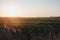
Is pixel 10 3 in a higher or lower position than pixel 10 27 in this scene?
higher

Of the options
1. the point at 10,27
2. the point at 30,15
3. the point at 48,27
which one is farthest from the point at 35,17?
the point at 10,27

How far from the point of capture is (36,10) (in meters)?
1.83

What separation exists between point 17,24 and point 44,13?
0.31 m

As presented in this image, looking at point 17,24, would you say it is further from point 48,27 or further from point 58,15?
point 58,15

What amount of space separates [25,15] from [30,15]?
5 centimetres

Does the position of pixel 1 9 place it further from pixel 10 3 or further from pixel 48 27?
pixel 48 27

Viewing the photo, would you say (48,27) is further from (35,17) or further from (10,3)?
(10,3)

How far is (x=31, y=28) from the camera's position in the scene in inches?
70.9

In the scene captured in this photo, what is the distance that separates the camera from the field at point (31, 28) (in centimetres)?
178

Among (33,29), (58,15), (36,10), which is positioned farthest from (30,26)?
(58,15)

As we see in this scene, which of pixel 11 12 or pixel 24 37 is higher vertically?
pixel 11 12

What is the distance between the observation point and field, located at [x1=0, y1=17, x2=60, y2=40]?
1.78 meters

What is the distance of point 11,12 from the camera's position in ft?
5.97

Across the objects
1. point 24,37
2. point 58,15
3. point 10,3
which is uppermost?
point 10,3
